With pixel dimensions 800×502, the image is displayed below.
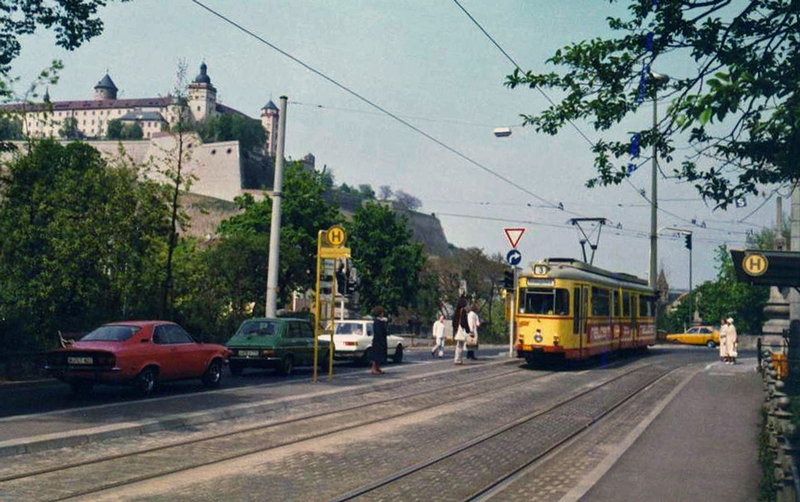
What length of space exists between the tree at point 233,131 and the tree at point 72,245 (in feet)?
375

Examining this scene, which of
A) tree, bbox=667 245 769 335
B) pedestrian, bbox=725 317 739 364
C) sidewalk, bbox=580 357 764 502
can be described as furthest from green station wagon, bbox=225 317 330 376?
tree, bbox=667 245 769 335

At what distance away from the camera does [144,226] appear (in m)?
28.4

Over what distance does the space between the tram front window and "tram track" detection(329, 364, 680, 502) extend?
24.3 feet

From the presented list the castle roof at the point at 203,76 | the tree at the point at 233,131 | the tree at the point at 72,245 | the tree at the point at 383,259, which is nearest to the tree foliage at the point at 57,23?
the tree at the point at 72,245

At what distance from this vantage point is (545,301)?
26844mm

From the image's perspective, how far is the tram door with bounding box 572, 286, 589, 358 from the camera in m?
26.8

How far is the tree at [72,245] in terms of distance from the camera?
2558cm

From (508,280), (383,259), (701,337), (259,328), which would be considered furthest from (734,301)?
(259,328)

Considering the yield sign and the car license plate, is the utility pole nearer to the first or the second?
the yield sign

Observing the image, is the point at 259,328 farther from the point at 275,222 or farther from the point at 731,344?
the point at 731,344

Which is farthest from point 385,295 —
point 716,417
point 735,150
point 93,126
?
point 93,126

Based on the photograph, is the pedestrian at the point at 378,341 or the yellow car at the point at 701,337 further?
the yellow car at the point at 701,337

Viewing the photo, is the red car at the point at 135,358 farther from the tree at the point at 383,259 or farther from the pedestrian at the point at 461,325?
the tree at the point at 383,259

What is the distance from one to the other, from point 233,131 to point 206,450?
140m
